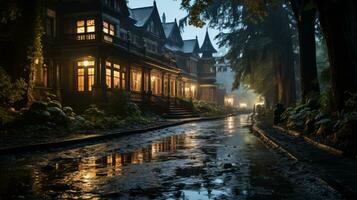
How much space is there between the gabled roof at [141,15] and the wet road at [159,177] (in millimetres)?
37118

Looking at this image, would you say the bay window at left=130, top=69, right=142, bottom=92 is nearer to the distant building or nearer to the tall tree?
the distant building

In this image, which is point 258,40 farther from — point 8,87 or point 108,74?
point 8,87

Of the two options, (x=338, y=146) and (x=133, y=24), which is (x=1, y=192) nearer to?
(x=338, y=146)

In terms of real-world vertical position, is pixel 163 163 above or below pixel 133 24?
below

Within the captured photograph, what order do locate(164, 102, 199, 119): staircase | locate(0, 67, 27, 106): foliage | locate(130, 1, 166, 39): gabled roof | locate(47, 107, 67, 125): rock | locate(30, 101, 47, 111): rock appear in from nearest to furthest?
1. locate(0, 67, 27, 106): foliage
2. locate(30, 101, 47, 111): rock
3. locate(47, 107, 67, 125): rock
4. locate(164, 102, 199, 119): staircase
5. locate(130, 1, 166, 39): gabled roof

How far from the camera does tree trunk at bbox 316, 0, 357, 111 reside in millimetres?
11641

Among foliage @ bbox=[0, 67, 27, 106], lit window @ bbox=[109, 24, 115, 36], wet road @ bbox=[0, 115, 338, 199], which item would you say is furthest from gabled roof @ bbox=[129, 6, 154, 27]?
wet road @ bbox=[0, 115, 338, 199]

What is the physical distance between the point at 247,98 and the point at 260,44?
308ft

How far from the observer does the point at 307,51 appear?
18766 millimetres

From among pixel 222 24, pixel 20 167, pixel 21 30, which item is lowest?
pixel 20 167

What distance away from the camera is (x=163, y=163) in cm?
855

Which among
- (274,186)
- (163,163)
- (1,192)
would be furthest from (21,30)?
(274,186)

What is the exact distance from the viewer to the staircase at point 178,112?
114ft

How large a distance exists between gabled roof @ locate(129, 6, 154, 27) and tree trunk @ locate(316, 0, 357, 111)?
35.4 metres
